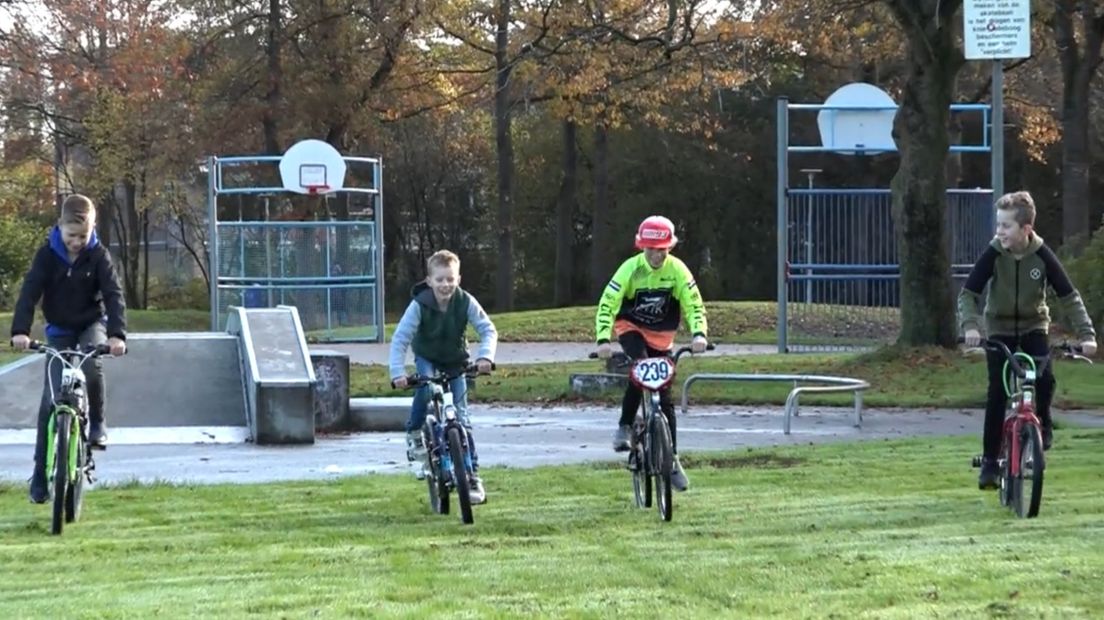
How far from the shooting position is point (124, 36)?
4528 centimetres

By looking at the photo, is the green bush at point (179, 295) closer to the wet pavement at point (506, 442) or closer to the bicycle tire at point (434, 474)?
the wet pavement at point (506, 442)

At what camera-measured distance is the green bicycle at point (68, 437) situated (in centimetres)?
942

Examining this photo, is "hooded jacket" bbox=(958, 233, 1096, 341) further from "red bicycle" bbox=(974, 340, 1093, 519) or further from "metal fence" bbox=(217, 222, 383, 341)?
"metal fence" bbox=(217, 222, 383, 341)

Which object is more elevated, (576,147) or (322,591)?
(576,147)

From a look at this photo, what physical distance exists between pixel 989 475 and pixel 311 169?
2275cm

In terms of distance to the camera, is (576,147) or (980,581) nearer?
(980,581)

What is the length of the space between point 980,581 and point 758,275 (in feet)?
144

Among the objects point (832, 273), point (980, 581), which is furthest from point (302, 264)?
point (980, 581)

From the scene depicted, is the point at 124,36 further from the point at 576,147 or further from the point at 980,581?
the point at 980,581

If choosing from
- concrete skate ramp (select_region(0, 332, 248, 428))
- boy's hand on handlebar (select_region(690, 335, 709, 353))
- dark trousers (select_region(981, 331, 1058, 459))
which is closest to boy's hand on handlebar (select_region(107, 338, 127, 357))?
boy's hand on handlebar (select_region(690, 335, 709, 353))

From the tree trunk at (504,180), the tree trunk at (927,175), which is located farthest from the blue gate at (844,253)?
the tree trunk at (504,180)

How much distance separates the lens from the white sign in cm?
1862

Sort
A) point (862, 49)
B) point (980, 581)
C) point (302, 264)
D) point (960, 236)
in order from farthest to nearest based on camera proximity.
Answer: point (862, 49), point (302, 264), point (960, 236), point (980, 581)

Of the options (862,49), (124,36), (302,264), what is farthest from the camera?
(124,36)
